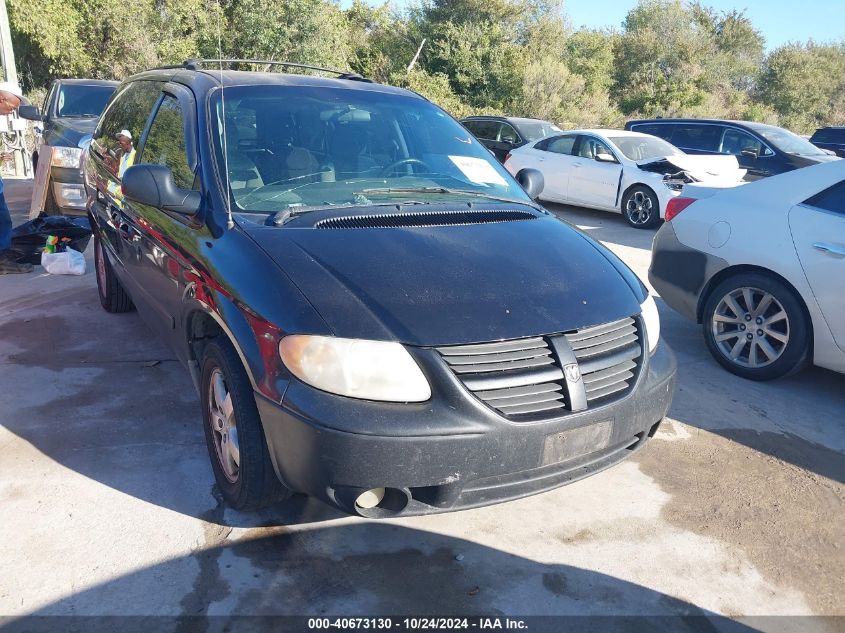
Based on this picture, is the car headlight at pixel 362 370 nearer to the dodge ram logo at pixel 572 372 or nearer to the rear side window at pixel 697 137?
the dodge ram logo at pixel 572 372

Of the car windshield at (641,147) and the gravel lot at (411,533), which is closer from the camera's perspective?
the gravel lot at (411,533)

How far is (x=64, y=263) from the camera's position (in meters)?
6.64

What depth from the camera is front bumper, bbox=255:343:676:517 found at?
236cm

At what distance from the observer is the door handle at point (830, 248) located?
13.7 ft

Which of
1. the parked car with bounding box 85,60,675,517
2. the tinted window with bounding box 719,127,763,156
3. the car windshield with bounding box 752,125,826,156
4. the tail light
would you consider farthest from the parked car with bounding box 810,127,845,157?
the parked car with bounding box 85,60,675,517

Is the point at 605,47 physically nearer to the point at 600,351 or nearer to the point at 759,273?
the point at 759,273

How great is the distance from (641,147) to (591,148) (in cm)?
76

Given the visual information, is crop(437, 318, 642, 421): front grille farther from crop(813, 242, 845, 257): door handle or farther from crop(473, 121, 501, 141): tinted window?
crop(473, 121, 501, 141): tinted window

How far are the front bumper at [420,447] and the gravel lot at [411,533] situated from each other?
1.24ft

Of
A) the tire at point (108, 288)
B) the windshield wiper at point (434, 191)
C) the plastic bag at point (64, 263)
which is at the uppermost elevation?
the windshield wiper at point (434, 191)

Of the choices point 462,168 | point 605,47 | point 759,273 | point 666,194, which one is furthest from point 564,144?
point 605,47

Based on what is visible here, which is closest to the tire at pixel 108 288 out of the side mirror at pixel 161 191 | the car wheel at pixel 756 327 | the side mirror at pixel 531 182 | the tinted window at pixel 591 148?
the side mirror at pixel 161 191

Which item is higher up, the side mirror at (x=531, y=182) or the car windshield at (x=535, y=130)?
the side mirror at (x=531, y=182)

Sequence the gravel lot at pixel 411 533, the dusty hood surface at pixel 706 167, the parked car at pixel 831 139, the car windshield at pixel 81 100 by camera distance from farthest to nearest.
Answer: the parked car at pixel 831 139 → the dusty hood surface at pixel 706 167 → the car windshield at pixel 81 100 → the gravel lot at pixel 411 533
